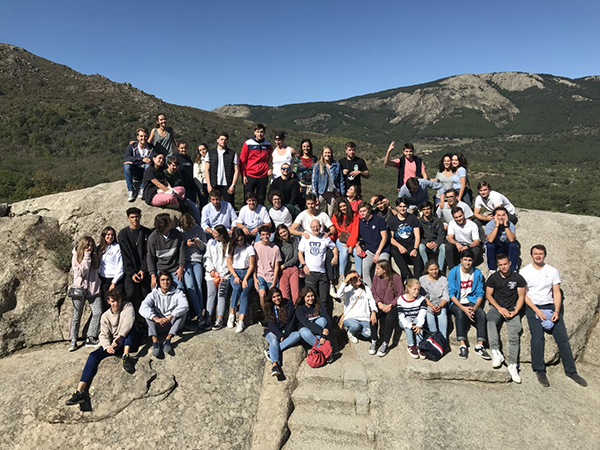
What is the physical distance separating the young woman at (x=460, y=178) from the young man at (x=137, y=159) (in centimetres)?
717

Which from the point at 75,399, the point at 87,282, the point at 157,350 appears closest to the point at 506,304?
the point at 157,350

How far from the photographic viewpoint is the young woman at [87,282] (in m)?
6.66

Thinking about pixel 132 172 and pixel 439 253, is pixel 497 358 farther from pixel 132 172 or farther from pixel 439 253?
pixel 132 172

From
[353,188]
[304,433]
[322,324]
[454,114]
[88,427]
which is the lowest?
[304,433]

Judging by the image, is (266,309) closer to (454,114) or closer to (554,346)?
(554,346)

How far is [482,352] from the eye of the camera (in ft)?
21.9

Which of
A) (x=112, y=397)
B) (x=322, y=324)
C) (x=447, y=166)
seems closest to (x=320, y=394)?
(x=322, y=324)

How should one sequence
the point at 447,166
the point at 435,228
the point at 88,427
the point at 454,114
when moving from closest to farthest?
1. the point at 88,427
2. the point at 435,228
3. the point at 447,166
4. the point at 454,114

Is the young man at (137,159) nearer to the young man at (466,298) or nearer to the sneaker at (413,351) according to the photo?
the sneaker at (413,351)

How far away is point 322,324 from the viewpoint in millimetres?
6707

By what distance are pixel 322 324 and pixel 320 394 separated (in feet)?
3.82

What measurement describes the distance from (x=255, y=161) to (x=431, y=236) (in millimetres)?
4426

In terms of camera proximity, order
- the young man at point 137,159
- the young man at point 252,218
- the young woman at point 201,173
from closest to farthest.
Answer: the young man at point 252,218, the young man at point 137,159, the young woman at point 201,173

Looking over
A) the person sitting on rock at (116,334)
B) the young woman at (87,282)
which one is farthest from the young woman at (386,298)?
the young woman at (87,282)
